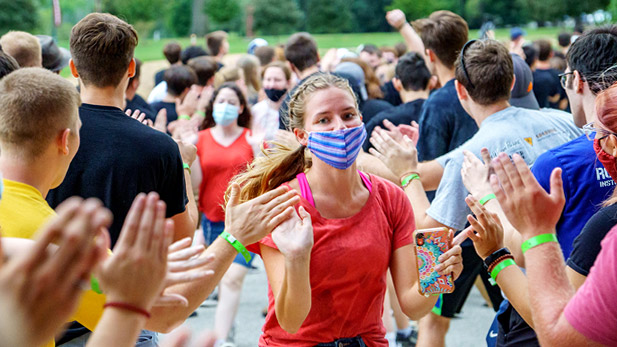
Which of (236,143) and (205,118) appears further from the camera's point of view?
(205,118)

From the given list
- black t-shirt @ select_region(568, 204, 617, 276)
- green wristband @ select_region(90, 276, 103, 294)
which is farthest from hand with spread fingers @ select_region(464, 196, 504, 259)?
green wristband @ select_region(90, 276, 103, 294)

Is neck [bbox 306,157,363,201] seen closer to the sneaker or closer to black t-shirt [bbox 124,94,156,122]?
the sneaker

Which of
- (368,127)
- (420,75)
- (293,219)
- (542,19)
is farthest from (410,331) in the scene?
(542,19)

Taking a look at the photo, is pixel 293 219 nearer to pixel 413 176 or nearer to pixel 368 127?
pixel 413 176

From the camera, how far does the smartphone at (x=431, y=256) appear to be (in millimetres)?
3082

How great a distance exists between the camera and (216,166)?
7.10 m

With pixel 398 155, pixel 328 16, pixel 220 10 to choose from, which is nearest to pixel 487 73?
pixel 398 155

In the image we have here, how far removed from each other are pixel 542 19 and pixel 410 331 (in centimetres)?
6810

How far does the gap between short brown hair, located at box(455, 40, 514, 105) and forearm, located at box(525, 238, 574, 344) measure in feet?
7.77

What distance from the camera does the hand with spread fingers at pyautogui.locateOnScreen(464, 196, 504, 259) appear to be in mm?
2916

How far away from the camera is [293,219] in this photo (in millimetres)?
2986

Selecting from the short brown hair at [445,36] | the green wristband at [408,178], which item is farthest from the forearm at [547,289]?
the short brown hair at [445,36]

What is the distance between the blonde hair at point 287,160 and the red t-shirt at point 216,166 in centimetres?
334

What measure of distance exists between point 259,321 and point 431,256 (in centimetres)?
442
